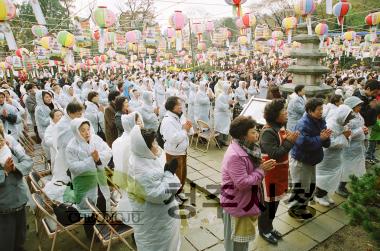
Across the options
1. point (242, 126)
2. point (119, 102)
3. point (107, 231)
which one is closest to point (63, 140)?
point (119, 102)

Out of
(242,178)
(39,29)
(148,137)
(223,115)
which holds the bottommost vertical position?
(223,115)

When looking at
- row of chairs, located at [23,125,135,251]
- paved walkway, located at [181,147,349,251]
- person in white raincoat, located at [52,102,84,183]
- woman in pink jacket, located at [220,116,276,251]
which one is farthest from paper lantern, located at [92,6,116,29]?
woman in pink jacket, located at [220,116,276,251]

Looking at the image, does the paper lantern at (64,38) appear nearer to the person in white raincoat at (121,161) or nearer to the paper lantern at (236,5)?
the paper lantern at (236,5)

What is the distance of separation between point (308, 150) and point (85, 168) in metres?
2.99

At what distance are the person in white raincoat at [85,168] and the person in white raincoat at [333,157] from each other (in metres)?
3.41

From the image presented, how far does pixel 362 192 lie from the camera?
2.49 meters

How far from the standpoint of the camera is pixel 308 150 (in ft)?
12.0

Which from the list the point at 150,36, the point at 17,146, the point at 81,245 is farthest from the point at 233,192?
the point at 150,36

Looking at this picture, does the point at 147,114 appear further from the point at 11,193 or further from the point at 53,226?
the point at 11,193

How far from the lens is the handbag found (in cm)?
330

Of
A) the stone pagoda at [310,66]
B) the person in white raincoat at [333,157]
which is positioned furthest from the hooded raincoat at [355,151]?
the stone pagoda at [310,66]

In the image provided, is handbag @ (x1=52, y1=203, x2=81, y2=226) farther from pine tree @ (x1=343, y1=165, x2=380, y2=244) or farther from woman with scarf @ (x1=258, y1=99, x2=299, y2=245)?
pine tree @ (x1=343, y1=165, x2=380, y2=244)

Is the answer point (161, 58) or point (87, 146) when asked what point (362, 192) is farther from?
point (161, 58)

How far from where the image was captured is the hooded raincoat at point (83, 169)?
10.8 feet
